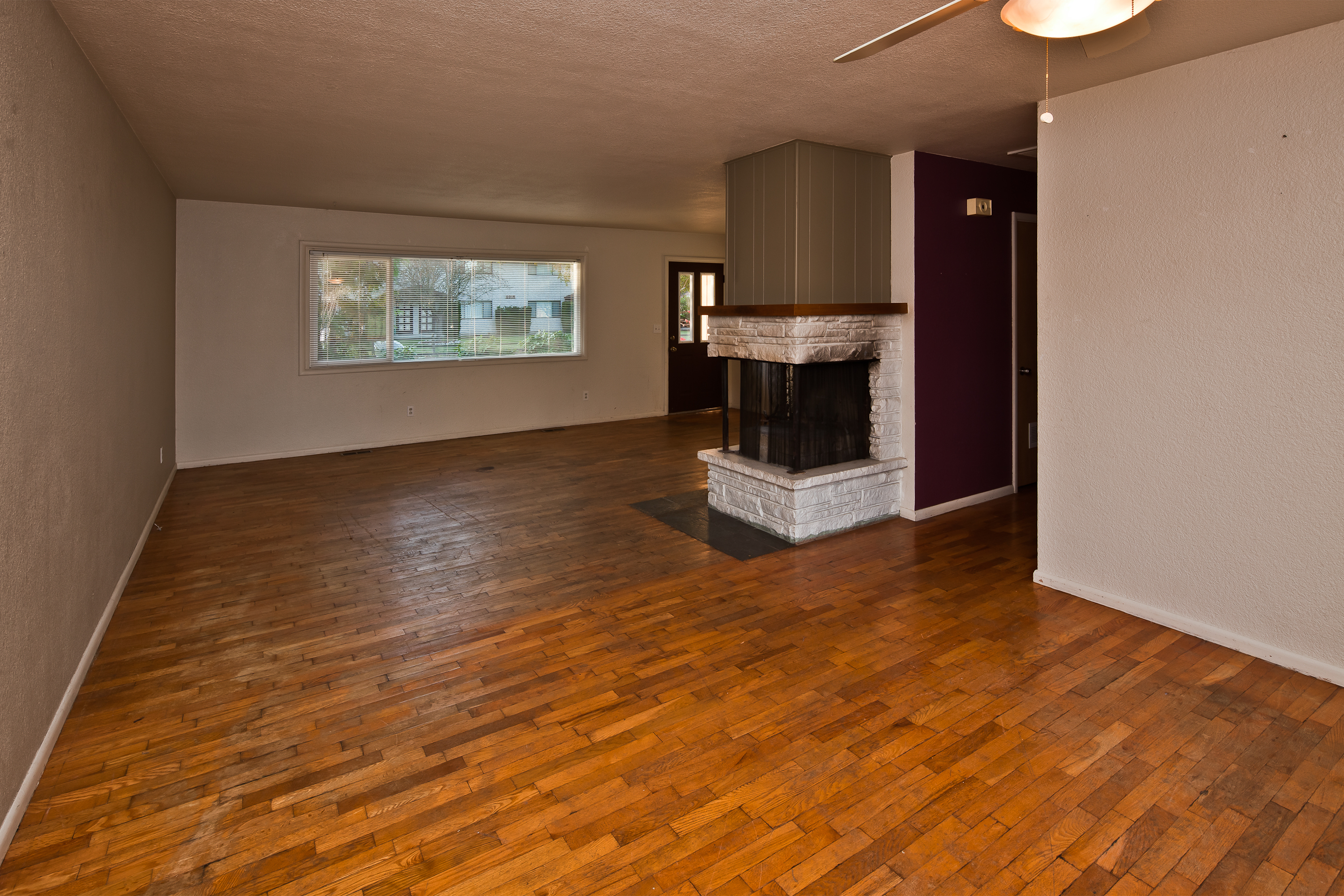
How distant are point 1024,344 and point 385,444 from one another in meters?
6.25

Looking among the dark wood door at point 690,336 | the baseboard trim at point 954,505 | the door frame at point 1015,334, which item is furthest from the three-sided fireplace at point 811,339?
the dark wood door at point 690,336

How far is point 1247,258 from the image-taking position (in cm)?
287

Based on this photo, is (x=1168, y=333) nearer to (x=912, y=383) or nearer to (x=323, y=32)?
(x=912, y=383)

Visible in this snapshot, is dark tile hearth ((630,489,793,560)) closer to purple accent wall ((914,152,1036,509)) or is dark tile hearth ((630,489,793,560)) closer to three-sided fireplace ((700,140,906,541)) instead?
three-sided fireplace ((700,140,906,541))

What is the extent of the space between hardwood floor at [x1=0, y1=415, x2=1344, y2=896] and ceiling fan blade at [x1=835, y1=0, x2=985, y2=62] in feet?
6.46

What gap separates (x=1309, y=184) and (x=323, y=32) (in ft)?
12.2

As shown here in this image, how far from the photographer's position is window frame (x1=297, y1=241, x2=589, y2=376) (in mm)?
7164

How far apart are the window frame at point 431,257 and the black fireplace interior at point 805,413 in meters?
4.28

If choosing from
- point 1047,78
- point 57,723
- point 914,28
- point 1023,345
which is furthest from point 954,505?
point 57,723

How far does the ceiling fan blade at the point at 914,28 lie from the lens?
1.46 meters

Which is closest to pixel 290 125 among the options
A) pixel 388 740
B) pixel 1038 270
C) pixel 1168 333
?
pixel 388 740

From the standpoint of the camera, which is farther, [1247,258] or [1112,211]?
[1112,211]

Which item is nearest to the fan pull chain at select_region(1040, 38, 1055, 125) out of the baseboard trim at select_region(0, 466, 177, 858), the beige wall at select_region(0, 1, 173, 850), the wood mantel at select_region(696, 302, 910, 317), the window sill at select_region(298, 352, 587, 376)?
the wood mantel at select_region(696, 302, 910, 317)

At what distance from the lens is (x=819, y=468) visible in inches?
183
